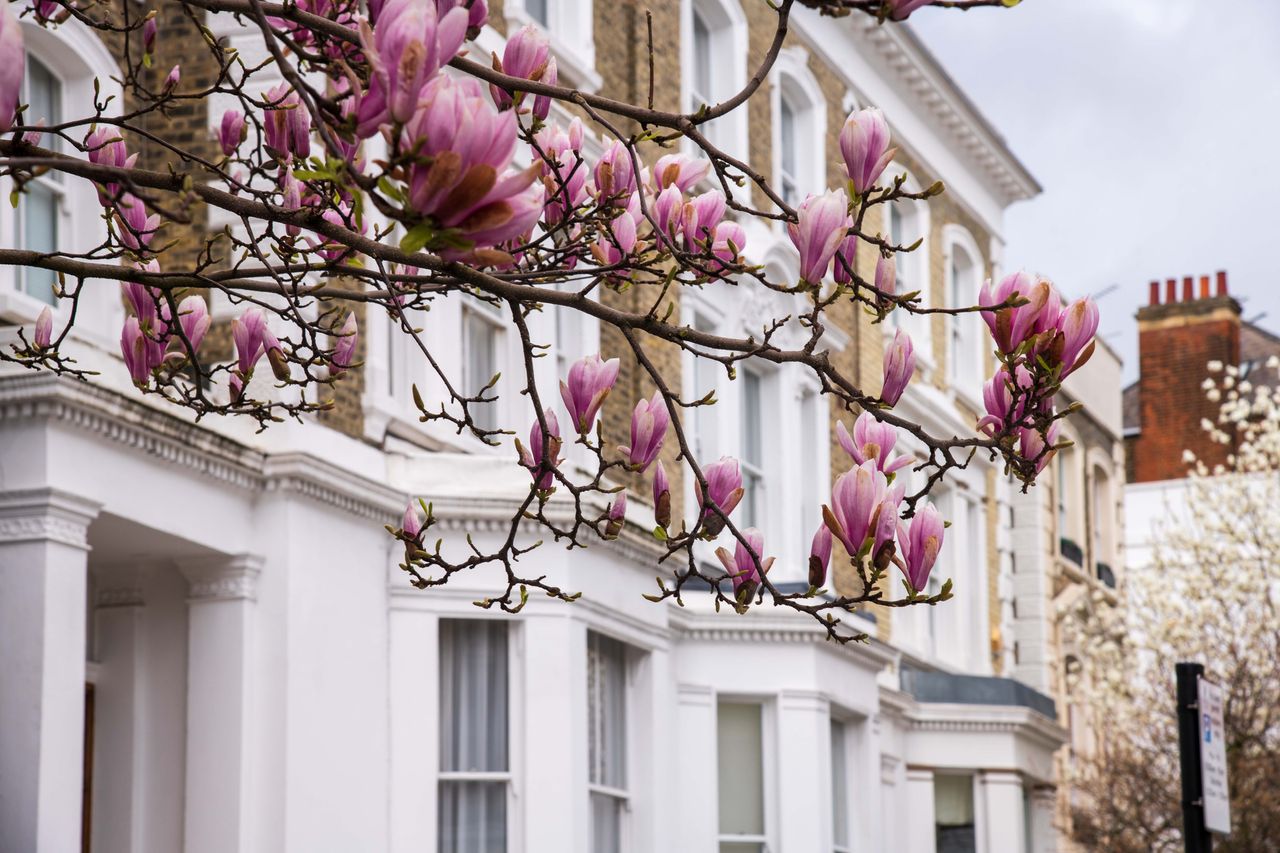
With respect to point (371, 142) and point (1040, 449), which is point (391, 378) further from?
point (1040, 449)

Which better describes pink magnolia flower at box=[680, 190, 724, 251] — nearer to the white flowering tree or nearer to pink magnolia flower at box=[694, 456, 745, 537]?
pink magnolia flower at box=[694, 456, 745, 537]

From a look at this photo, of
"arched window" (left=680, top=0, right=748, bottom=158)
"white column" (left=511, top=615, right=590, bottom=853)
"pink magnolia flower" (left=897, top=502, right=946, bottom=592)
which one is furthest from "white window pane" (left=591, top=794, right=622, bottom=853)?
"pink magnolia flower" (left=897, top=502, right=946, bottom=592)

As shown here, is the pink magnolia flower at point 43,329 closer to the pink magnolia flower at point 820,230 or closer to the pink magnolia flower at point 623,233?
the pink magnolia flower at point 623,233

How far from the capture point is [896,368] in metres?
4.55

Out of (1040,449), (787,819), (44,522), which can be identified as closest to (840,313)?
(787,819)

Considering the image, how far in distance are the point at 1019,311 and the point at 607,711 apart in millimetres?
10276

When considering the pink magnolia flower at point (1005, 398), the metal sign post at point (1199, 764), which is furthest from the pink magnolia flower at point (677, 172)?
the metal sign post at point (1199, 764)

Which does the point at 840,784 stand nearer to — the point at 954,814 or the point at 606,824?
the point at 954,814

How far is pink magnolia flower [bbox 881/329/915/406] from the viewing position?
4.51 metres

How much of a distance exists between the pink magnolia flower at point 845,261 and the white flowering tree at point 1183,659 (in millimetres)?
18371

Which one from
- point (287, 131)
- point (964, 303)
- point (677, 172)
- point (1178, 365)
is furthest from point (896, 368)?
point (1178, 365)

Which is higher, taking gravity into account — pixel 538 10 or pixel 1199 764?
pixel 538 10

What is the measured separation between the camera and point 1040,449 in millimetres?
4742

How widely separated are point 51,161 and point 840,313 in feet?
57.2
